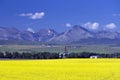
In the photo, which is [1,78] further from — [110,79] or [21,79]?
[110,79]

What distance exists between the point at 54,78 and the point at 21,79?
2.99 meters

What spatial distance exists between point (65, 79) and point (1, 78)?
5782 millimetres

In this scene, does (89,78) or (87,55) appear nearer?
(89,78)

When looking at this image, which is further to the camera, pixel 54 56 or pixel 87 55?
pixel 87 55

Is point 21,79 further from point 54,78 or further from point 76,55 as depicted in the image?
point 76,55

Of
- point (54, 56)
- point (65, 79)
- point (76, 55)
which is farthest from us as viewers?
point (76, 55)

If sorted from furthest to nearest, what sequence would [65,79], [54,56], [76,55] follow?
[76,55]
[54,56]
[65,79]

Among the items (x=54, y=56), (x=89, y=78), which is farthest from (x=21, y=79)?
(x=54, y=56)

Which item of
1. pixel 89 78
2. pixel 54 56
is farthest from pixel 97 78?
pixel 54 56

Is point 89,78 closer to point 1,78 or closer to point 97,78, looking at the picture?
point 97,78

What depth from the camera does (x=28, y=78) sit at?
3697 cm

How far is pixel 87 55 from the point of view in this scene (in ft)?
461

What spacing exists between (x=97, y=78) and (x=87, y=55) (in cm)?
10281

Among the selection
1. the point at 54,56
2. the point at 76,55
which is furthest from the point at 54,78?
the point at 76,55
